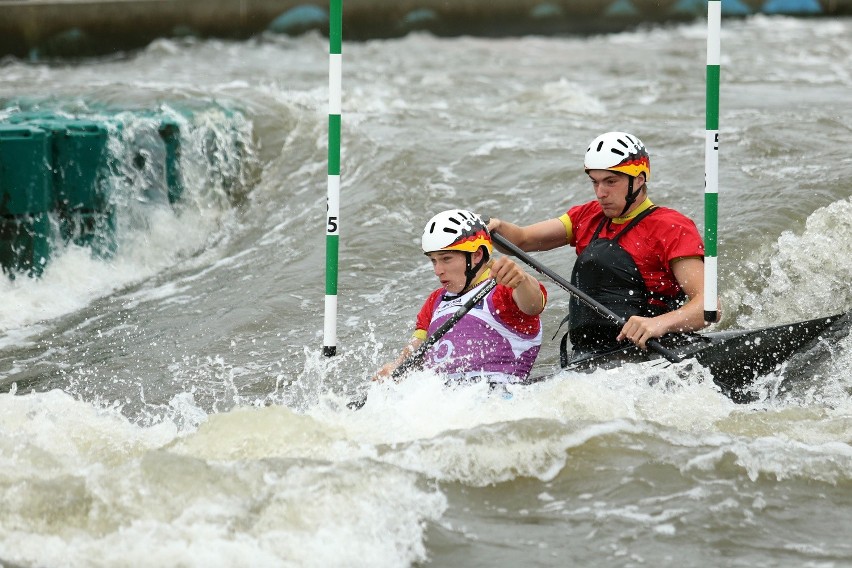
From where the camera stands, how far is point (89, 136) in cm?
911

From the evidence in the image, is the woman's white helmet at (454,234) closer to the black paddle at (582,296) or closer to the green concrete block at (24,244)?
the black paddle at (582,296)

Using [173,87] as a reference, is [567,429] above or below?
below

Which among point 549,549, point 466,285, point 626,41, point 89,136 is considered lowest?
point 549,549

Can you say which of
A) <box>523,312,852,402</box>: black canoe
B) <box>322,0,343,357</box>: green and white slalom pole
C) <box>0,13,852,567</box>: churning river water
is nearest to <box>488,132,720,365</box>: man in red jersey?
<box>523,312,852,402</box>: black canoe

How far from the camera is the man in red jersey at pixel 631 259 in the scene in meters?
5.52

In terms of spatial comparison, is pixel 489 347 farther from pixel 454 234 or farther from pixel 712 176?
pixel 712 176

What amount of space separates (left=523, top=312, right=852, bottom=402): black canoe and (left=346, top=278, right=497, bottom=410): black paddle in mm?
429

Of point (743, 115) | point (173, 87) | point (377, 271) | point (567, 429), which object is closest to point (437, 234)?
point (567, 429)

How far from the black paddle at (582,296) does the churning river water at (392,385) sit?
139mm

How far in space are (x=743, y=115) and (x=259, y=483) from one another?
8.43m

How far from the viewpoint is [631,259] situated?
5.70m

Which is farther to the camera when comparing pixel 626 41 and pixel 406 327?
pixel 626 41

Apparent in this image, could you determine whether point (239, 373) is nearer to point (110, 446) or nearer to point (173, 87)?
point (110, 446)

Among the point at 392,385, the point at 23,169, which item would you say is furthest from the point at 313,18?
the point at 392,385
